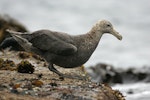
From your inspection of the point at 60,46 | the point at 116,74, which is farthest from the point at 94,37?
the point at 116,74

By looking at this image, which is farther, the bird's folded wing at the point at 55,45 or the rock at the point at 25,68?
the rock at the point at 25,68

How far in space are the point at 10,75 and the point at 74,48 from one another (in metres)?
1.69

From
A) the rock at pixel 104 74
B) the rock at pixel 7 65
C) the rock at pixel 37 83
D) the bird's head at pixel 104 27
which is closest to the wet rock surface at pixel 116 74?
the rock at pixel 104 74

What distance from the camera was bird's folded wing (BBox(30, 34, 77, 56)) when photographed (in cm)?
1512

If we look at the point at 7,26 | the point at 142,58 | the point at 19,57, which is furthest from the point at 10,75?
the point at 142,58

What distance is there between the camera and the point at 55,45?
15.2 meters

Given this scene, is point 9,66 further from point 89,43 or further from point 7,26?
point 7,26

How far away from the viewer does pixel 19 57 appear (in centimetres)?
1908

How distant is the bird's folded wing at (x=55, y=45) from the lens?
49.6 feet

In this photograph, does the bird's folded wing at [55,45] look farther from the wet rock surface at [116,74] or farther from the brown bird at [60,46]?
the wet rock surface at [116,74]

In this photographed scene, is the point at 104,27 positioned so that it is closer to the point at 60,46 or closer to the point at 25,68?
the point at 60,46

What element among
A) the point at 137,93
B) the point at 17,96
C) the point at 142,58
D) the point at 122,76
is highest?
the point at 142,58

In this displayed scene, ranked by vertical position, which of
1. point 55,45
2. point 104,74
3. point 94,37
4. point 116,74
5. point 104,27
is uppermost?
point 116,74

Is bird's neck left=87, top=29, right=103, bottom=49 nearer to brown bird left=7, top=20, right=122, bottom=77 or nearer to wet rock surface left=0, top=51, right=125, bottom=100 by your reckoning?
brown bird left=7, top=20, right=122, bottom=77
